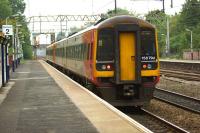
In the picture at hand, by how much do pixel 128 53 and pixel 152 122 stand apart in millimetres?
2916

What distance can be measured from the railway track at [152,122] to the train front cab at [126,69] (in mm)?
432

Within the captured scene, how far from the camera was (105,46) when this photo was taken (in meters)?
17.5

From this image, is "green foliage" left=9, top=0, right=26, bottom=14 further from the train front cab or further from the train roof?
the train front cab

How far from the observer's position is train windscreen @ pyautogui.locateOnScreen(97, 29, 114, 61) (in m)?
17.3

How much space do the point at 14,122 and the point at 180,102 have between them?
382 inches

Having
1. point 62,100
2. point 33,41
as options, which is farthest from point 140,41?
point 33,41

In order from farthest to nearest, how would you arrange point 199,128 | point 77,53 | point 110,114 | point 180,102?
point 77,53, point 180,102, point 199,128, point 110,114

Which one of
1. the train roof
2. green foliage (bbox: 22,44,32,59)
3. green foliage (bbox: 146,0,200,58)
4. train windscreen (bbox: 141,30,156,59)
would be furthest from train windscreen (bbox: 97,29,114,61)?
green foliage (bbox: 22,44,32,59)

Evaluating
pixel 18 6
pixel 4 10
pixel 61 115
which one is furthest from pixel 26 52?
pixel 61 115

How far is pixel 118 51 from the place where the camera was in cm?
1711

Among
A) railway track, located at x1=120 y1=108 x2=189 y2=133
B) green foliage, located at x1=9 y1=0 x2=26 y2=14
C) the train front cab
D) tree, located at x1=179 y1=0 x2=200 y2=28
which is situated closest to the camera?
railway track, located at x1=120 y1=108 x2=189 y2=133

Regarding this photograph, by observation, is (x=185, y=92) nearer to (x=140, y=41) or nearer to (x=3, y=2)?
(x=140, y=41)

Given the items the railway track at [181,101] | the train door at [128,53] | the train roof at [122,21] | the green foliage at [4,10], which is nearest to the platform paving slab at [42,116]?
the train door at [128,53]

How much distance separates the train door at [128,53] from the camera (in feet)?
55.8
